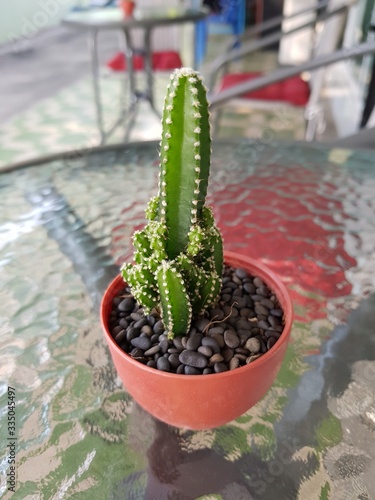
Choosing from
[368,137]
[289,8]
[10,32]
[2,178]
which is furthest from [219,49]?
[2,178]

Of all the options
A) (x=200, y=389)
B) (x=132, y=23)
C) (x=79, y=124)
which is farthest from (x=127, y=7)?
(x=200, y=389)

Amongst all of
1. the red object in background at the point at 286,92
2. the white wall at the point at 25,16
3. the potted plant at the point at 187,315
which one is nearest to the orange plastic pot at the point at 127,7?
the red object in background at the point at 286,92

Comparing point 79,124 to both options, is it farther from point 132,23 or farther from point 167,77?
point 167,77

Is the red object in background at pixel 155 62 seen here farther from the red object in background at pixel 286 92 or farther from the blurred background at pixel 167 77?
the red object in background at pixel 286 92

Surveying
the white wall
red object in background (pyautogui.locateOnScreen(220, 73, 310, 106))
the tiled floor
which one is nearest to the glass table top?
red object in background (pyautogui.locateOnScreen(220, 73, 310, 106))

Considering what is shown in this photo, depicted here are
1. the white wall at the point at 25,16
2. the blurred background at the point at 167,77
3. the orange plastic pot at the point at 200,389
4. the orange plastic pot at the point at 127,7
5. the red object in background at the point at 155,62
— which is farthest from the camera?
the white wall at the point at 25,16

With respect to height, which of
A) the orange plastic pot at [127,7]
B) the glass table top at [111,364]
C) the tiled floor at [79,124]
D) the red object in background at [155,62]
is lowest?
the tiled floor at [79,124]

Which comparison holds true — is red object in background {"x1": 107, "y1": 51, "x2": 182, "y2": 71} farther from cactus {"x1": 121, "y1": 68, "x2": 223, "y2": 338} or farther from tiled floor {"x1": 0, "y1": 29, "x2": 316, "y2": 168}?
cactus {"x1": 121, "y1": 68, "x2": 223, "y2": 338}
